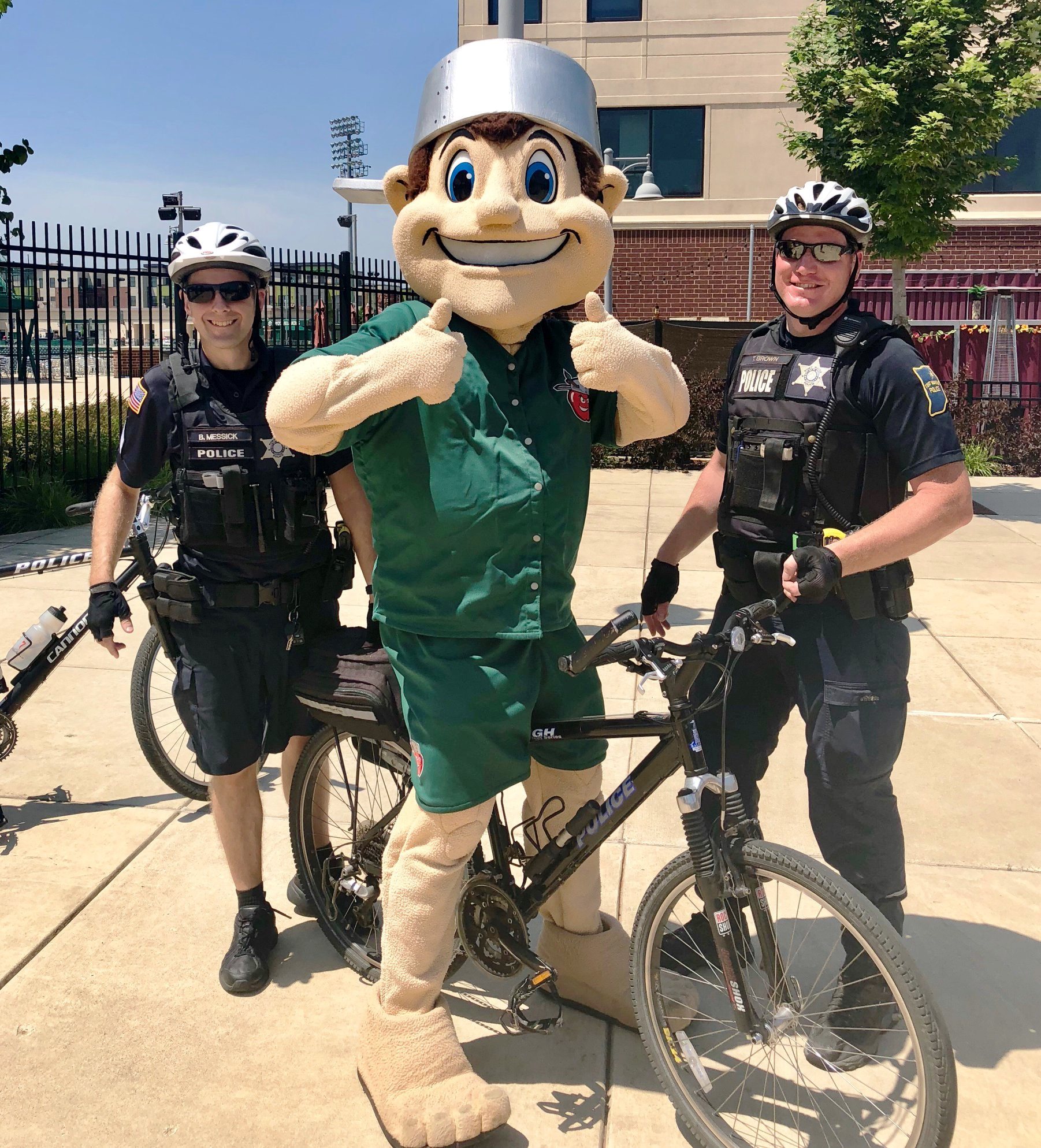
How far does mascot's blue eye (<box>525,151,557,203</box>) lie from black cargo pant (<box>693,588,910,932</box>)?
116 centimetres

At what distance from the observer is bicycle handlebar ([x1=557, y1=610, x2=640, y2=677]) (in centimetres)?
212

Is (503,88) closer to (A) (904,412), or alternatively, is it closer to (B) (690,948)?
(A) (904,412)

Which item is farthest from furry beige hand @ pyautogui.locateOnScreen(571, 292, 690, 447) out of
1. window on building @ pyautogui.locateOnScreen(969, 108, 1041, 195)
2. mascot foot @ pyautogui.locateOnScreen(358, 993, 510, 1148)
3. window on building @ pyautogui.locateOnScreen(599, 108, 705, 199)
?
window on building @ pyautogui.locateOnScreen(969, 108, 1041, 195)

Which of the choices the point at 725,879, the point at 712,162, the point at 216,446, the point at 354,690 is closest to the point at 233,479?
the point at 216,446

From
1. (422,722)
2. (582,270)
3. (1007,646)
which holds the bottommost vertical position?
(1007,646)

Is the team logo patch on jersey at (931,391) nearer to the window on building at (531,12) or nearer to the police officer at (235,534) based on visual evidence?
the police officer at (235,534)

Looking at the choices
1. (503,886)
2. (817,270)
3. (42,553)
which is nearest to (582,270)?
(817,270)

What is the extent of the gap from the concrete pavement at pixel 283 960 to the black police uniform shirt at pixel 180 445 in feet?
3.68

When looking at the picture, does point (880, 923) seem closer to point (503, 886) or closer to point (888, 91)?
point (503, 886)

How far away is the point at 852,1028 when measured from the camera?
2.51m

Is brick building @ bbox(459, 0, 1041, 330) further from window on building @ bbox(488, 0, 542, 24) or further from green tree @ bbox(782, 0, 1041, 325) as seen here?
green tree @ bbox(782, 0, 1041, 325)

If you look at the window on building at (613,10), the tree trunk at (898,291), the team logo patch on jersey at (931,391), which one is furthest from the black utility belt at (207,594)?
the window on building at (613,10)

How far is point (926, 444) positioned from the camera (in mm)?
2494

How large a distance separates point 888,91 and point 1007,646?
18.6ft
